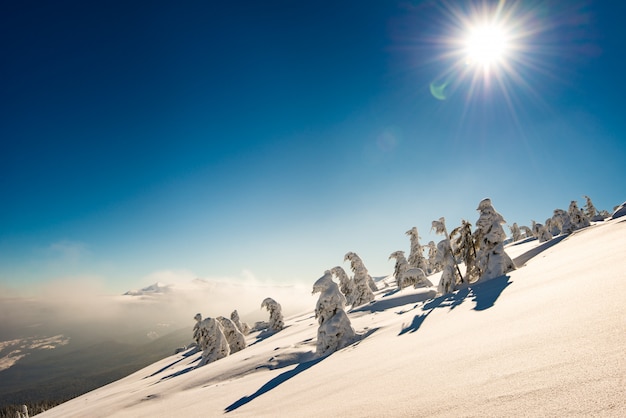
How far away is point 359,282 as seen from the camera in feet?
128

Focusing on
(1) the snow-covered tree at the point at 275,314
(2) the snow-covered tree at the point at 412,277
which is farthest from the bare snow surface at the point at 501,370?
(1) the snow-covered tree at the point at 275,314

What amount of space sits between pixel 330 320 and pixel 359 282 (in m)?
23.5

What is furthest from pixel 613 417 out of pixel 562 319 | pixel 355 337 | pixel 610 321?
pixel 355 337

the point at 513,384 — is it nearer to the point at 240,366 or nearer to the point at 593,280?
the point at 593,280

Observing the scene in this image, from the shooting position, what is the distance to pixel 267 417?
5.92 metres

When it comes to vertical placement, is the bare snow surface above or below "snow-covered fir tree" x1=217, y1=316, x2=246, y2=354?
above

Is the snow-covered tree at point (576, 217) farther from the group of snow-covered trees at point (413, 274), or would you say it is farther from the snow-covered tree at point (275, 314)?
the snow-covered tree at point (275, 314)

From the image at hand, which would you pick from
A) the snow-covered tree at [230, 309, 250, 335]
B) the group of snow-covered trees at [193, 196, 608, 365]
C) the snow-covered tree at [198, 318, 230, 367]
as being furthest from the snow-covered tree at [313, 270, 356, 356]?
the snow-covered tree at [230, 309, 250, 335]

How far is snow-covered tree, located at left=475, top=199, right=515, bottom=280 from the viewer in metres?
21.0

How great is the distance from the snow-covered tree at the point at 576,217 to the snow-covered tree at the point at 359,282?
95.8 feet

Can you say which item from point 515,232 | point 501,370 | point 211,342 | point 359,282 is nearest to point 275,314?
point 211,342

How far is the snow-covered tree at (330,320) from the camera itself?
15.7m

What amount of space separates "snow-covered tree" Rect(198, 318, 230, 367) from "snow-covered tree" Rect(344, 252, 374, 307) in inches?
680

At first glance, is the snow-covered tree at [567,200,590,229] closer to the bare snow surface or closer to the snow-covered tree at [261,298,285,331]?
the bare snow surface
